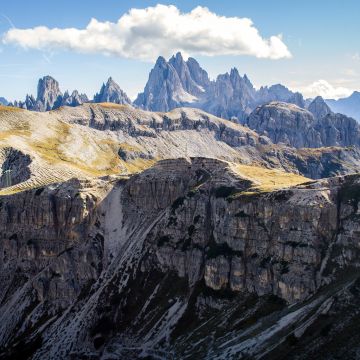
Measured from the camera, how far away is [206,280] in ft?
536

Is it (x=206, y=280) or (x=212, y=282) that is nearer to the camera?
(x=212, y=282)

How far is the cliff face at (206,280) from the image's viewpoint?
13838 centimetres

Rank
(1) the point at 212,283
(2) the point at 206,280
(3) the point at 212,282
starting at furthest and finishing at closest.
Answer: (2) the point at 206,280
(3) the point at 212,282
(1) the point at 212,283

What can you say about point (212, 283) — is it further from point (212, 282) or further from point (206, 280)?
point (206, 280)

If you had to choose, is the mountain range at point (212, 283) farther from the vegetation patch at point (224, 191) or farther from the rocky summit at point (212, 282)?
the vegetation patch at point (224, 191)

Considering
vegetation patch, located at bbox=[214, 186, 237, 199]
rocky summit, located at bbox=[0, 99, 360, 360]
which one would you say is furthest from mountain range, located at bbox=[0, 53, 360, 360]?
vegetation patch, located at bbox=[214, 186, 237, 199]

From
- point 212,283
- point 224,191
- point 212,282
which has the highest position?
point 224,191

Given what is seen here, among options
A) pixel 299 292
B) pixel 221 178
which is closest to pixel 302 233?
pixel 299 292

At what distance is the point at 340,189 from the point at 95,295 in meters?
90.0

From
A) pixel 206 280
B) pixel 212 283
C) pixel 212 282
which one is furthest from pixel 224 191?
pixel 212 283

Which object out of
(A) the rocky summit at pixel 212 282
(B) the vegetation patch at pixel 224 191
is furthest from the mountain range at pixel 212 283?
(B) the vegetation patch at pixel 224 191

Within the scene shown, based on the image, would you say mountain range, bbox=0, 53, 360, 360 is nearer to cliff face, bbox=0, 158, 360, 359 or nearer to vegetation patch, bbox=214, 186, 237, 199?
cliff face, bbox=0, 158, 360, 359

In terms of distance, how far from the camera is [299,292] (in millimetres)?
141000

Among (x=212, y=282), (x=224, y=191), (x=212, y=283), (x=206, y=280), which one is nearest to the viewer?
(x=212, y=283)
